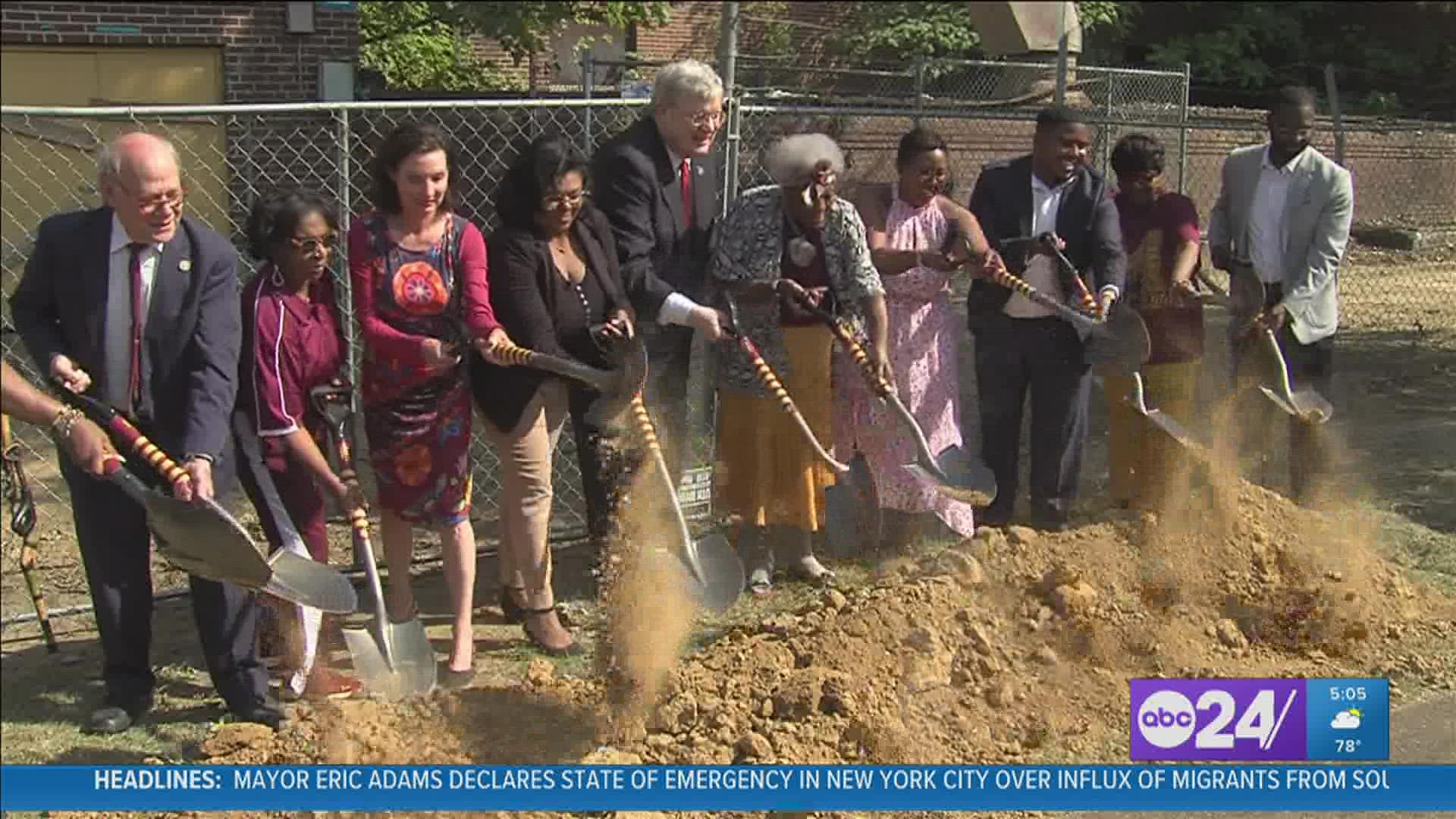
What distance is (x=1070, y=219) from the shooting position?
5.25 m

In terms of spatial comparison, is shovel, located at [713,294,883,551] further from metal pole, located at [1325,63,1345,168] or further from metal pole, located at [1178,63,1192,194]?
metal pole, located at [1325,63,1345,168]

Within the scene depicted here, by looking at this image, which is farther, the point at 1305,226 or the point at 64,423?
the point at 1305,226

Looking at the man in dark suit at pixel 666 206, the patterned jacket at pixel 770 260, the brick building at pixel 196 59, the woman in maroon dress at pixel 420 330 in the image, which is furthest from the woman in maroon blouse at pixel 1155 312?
the brick building at pixel 196 59

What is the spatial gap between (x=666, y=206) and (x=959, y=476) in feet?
4.43

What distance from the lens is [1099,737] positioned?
14.0ft

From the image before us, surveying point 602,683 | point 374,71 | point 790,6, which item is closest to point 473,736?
point 602,683

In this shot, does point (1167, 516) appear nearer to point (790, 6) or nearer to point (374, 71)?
point (374, 71)

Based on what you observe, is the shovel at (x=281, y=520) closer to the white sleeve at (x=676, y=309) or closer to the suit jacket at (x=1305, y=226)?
the white sleeve at (x=676, y=309)

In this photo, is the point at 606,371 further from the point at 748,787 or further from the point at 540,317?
the point at 748,787

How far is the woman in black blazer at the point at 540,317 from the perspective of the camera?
432 cm

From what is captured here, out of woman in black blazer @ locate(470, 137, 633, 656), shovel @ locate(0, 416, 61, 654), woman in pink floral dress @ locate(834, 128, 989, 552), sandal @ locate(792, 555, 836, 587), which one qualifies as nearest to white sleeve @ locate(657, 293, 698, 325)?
woman in black blazer @ locate(470, 137, 633, 656)

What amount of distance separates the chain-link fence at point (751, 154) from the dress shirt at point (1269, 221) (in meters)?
0.86

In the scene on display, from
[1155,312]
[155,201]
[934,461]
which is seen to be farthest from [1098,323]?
[155,201]

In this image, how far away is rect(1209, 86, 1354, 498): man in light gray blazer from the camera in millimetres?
5570
